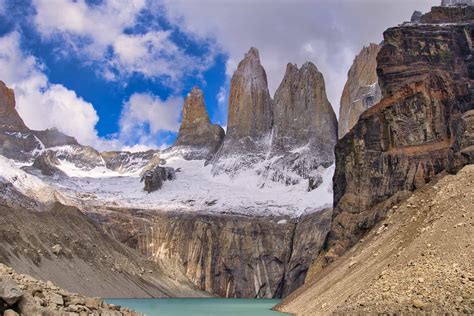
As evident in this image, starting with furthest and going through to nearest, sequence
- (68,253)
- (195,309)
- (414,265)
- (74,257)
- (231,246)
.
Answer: (231,246) < (74,257) < (68,253) < (195,309) < (414,265)

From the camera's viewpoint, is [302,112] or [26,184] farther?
[302,112]

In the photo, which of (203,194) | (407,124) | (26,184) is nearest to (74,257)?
(26,184)

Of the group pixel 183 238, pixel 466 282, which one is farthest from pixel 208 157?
pixel 466 282

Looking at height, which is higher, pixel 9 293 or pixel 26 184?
pixel 26 184

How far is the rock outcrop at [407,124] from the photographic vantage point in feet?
199

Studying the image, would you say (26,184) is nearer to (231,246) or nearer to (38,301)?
(231,246)

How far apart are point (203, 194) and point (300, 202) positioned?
80.6ft

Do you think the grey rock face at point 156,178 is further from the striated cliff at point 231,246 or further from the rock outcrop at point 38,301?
the rock outcrop at point 38,301

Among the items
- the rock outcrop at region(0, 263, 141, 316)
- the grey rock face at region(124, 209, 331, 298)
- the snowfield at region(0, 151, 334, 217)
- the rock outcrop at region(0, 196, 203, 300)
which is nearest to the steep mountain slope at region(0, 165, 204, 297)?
the rock outcrop at region(0, 196, 203, 300)

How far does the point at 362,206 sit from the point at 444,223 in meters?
31.0

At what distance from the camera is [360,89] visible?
520ft

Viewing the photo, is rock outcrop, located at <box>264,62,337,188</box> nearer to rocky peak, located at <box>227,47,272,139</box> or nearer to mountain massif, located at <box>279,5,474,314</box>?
rocky peak, located at <box>227,47,272,139</box>

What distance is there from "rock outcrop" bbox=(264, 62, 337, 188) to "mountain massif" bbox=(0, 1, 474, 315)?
0.39 metres

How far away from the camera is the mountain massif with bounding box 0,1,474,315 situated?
39.4m
